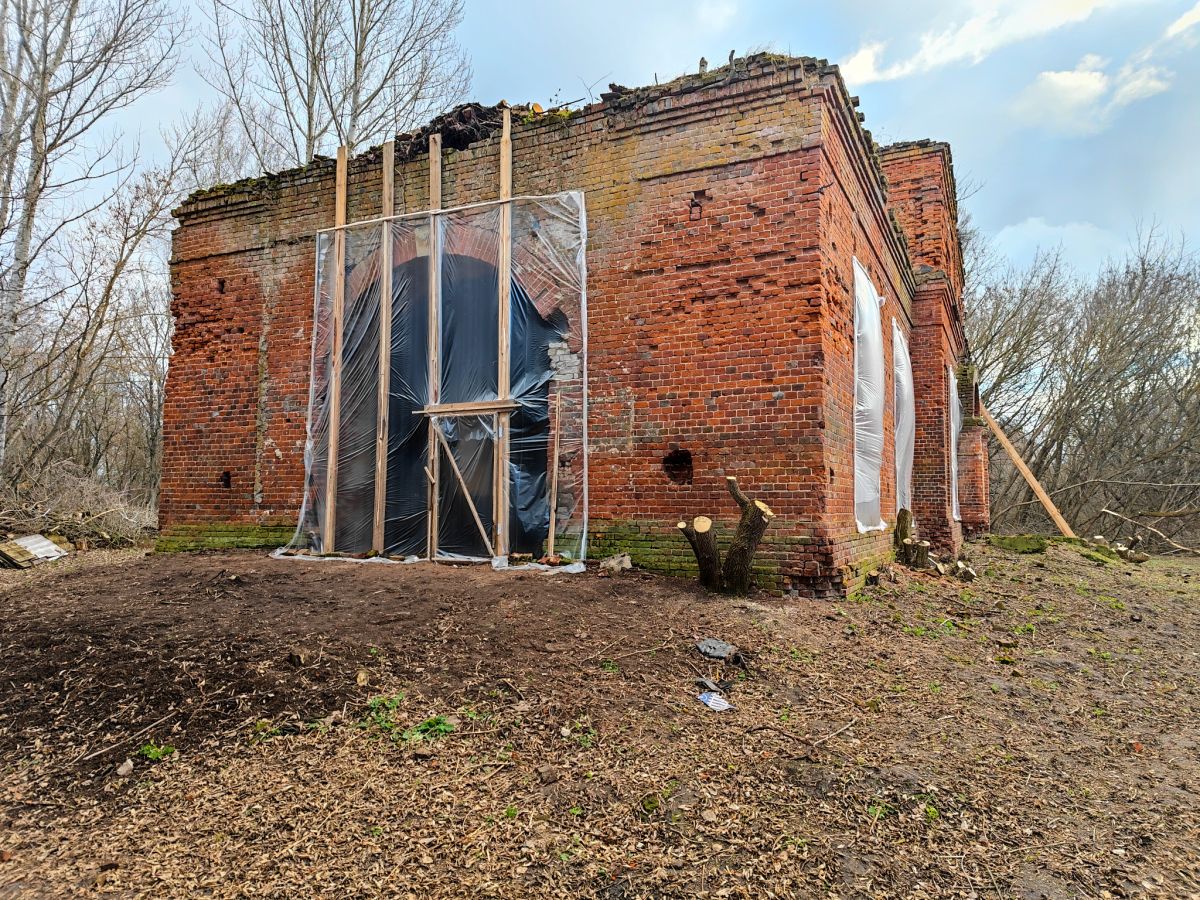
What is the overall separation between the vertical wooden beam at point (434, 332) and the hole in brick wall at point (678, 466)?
8.57 feet

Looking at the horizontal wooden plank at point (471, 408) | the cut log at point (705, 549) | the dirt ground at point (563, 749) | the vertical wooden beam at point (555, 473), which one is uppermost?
the horizontal wooden plank at point (471, 408)

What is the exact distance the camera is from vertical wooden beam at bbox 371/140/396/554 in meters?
7.81

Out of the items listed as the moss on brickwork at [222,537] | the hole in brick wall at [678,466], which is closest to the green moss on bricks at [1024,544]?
the hole in brick wall at [678,466]

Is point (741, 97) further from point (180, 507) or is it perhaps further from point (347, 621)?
point (180, 507)

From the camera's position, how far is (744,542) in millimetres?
5648

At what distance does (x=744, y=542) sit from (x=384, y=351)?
4721 mm

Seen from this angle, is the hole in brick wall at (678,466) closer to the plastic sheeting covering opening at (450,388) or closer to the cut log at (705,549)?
the cut log at (705,549)

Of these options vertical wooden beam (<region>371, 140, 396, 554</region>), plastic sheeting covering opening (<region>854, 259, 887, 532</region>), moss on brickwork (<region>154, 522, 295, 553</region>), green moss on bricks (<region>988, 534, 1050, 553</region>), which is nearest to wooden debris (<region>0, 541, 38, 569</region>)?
moss on brickwork (<region>154, 522, 295, 553</region>)

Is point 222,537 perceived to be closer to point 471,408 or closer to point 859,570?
point 471,408

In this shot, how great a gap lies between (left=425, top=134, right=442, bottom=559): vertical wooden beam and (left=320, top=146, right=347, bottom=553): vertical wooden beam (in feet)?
4.09

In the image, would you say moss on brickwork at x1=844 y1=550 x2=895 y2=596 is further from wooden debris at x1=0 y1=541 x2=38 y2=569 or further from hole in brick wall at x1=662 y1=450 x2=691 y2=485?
wooden debris at x1=0 y1=541 x2=38 y2=569

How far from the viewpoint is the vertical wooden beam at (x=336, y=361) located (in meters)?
7.99

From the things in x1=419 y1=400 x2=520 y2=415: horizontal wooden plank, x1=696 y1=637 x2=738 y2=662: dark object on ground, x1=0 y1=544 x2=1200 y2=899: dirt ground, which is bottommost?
x1=0 y1=544 x2=1200 y2=899: dirt ground

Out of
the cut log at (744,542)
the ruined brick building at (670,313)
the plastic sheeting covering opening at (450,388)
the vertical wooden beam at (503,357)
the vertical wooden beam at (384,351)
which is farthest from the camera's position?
the vertical wooden beam at (384,351)
